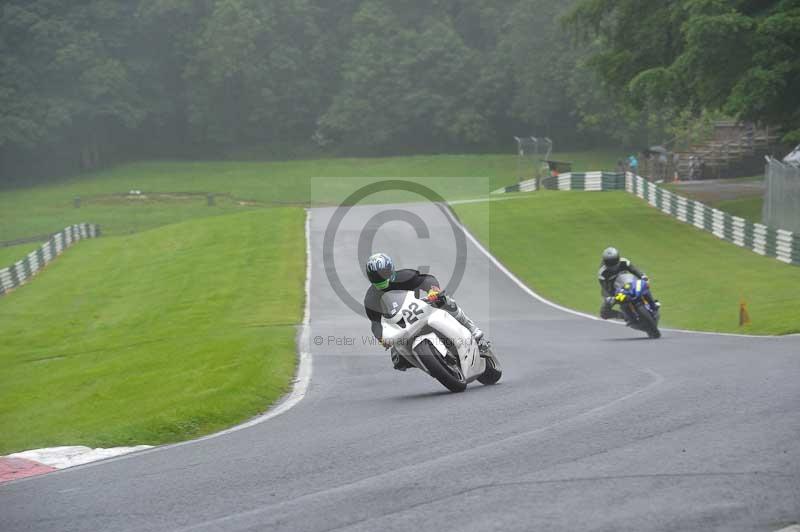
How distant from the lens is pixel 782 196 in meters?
34.4

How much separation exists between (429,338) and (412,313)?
35 cm

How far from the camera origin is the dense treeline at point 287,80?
91062 mm

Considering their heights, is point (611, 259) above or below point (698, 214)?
above

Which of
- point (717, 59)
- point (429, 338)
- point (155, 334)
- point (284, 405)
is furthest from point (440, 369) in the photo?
point (717, 59)

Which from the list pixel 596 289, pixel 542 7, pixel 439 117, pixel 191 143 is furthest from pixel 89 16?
pixel 596 289

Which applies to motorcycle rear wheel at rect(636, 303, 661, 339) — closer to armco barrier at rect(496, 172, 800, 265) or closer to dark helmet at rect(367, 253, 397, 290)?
dark helmet at rect(367, 253, 397, 290)

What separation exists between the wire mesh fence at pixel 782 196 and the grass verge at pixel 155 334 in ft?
52.2

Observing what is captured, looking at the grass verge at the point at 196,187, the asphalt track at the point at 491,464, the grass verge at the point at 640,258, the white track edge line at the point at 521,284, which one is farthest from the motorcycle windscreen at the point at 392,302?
the grass verge at the point at 196,187

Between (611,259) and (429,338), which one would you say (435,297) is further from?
(611,259)

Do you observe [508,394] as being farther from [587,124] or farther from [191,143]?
[191,143]

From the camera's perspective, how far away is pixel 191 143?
105562mm

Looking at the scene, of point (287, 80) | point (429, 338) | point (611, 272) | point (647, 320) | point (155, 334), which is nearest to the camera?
point (429, 338)

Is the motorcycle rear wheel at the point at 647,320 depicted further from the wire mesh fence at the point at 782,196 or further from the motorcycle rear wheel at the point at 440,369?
the wire mesh fence at the point at 782,196

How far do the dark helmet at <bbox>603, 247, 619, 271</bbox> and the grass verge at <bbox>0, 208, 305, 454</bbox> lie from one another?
5.99 meters
